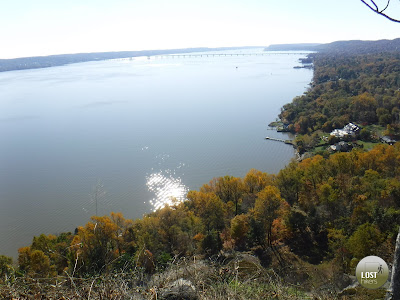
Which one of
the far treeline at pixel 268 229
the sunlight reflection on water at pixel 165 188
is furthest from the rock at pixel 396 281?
the sunlight reflection on water at pixel 165 188

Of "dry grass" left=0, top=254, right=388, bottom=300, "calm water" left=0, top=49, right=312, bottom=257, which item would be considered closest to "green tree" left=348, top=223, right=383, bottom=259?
"dry grass" left=0, top=254, right=388, bottom=300

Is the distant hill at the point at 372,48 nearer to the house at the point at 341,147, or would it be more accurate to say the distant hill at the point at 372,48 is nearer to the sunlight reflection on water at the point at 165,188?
the house at the point at 341,147

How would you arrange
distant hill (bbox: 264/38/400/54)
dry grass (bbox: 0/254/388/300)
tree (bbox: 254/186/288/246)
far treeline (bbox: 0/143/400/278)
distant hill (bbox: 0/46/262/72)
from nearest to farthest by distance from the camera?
dry grass (bbox: 0/254/388/300)
far treeline (bbox: 0/143/400/278)
tree (bbox: 254/186/288/246)
distant hill (bbox: 264/38/400/54)
distant hill (bbox: 0/46/262/72)

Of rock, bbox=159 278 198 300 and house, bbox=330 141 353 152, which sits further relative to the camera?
house, bbox=330 141 353 152

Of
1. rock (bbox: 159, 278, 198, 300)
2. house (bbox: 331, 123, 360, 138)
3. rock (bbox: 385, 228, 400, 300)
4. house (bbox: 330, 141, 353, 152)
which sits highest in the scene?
rock (bbox: 385, 228, 400, 300)

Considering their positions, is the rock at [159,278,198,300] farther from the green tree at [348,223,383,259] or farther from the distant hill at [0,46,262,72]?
the distant hill at [0,46,262,72]

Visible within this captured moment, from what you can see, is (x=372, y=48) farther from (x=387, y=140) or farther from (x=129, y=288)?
(x=129, y=288)
